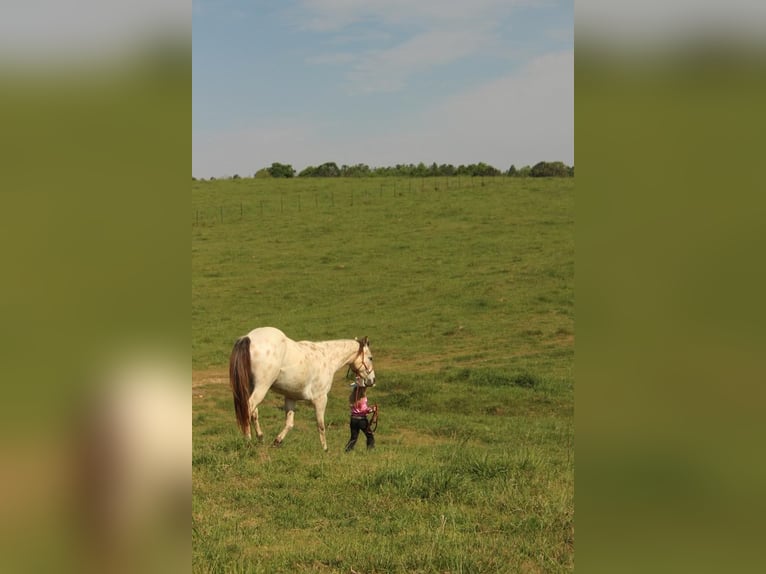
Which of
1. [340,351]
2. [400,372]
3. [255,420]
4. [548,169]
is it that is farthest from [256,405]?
[548,169]

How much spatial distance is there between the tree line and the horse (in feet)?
124

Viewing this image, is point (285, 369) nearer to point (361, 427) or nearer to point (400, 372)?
point (361, 427)

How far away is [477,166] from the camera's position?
181ft

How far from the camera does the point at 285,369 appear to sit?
1019cm

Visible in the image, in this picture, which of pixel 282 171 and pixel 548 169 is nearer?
pixel 548 169

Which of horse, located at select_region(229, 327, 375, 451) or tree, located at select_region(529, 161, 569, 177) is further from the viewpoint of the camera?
tree, located at select_region(529, 161, 569, 177)

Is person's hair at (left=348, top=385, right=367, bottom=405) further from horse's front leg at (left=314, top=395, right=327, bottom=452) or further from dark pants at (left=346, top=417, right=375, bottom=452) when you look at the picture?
horse's front leg at (left=314, top=395, right=327, bottom=452)

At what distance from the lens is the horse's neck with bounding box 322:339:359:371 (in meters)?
10.8

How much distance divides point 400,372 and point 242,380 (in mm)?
8825

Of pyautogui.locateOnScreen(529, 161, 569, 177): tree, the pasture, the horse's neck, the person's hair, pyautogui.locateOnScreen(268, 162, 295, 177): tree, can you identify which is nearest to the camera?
the pasture

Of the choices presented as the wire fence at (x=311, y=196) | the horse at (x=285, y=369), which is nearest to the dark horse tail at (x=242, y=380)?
the horse at (x=285, y=369)

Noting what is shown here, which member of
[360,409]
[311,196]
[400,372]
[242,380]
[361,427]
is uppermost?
[311,196]

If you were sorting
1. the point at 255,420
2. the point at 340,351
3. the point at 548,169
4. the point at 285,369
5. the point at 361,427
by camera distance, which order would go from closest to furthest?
the point at 361,427 < the point at 255,420 < the point at 285,369 < the point at 340,351 < the point at 548,169

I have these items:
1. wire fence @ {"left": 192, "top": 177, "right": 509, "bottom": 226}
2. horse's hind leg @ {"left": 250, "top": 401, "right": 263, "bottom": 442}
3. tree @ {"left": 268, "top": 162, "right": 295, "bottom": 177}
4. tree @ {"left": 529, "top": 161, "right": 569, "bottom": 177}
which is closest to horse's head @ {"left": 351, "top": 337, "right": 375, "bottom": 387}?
horse's hind leg @ {"left": 250, "top": 401, "right": 263, "bottom": 442}
